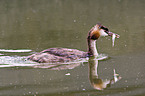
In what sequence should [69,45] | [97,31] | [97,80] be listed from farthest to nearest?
[69,45]
[97,31]
[97,80]

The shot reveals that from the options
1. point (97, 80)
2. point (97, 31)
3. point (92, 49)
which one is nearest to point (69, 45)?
point (92, 49)

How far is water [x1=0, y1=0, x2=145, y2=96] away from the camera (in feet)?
29.6

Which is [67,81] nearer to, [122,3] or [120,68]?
[120,68]

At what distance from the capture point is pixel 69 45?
14.1m

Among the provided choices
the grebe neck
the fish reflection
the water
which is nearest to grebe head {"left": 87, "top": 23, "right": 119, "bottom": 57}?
the grebe neck

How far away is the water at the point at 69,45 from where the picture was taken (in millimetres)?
9016

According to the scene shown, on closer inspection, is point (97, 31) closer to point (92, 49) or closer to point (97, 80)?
point (92, 49)

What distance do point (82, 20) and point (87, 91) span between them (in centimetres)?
1331

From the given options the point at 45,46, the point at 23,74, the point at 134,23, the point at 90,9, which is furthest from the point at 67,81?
the point at 90,9

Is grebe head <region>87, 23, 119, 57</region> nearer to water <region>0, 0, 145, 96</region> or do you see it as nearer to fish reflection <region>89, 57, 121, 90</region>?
water <region>0, 0, 145, 96</region>

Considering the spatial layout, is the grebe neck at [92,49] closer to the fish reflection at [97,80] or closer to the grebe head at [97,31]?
the grebe head at [97,31]

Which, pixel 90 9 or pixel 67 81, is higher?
pixel 90 9

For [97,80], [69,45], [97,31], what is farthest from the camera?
[69,45]

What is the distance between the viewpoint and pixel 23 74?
33.7 ft
